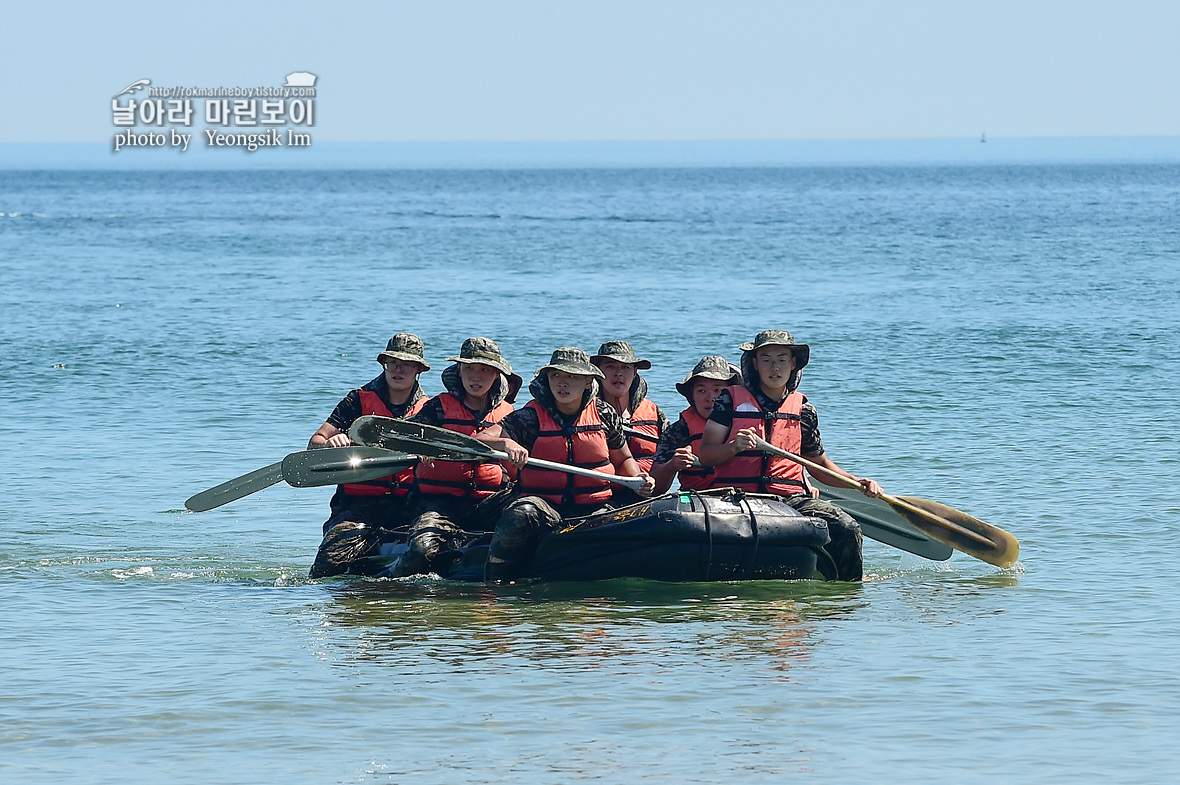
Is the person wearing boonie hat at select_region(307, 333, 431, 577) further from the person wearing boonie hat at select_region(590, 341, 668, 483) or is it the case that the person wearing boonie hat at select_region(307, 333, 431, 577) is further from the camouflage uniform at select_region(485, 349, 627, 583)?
the person wearing boonie hat at select_region(590, 341, 668, 483)

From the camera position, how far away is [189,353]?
1101 inches

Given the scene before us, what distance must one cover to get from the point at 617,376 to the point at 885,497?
2.08 m

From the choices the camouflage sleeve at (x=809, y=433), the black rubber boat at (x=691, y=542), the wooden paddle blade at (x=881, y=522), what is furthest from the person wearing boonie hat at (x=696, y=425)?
the wooden paddle blade at (x=881, y=522)

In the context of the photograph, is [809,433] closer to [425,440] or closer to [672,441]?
[672,441]

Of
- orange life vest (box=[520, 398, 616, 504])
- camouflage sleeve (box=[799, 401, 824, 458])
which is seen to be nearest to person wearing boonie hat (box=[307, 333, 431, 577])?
orange life vest (box=[520, 398, 616, 504])

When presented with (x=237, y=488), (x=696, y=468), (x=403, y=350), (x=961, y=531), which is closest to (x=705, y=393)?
(x=696, y=468)

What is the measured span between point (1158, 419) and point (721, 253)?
3584 centimetres

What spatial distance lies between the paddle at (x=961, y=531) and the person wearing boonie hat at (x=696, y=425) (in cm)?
108

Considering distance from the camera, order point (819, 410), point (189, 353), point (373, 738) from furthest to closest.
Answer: point (189, 353) → point (819, 410) → point (373, 738)

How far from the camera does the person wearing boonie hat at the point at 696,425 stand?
11.6 metres

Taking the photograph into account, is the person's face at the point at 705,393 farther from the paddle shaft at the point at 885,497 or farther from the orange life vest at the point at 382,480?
the orange life vest at the point at 382,480

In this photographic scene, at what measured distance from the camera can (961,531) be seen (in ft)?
40.8

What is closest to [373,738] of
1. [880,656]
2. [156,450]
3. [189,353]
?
[880,656]

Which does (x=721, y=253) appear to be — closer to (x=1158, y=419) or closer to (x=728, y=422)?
(x=1158, y=419)
